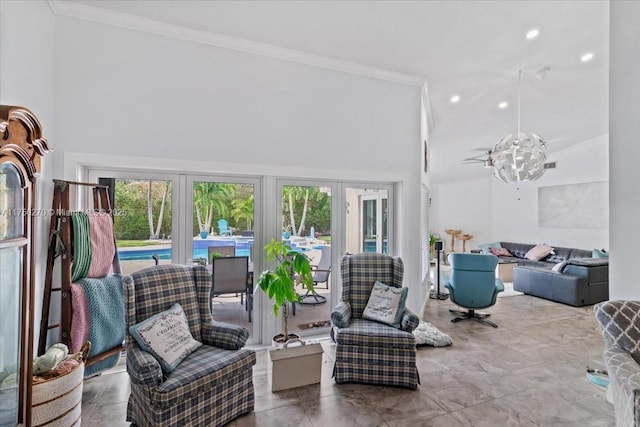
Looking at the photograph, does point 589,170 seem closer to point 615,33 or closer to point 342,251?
point 615,33

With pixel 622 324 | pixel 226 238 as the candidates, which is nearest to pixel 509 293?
pixel 622 324

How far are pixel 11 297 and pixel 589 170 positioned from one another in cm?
982

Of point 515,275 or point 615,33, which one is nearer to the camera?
point 615,33

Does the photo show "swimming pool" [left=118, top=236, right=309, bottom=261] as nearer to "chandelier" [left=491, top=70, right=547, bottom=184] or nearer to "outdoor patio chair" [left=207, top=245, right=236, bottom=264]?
"outdoor patio chair" [left=207, top=245, right=236, bottom=264]

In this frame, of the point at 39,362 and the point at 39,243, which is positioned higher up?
the point at 39,243

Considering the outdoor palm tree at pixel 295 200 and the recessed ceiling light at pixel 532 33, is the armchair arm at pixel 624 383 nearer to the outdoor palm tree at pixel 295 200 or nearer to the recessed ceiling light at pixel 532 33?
the outdoor palm tree at pixel 295 200

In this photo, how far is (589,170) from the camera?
721cm

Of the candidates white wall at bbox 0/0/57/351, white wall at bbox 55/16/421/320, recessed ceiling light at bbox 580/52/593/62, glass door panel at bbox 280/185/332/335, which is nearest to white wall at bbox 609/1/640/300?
recessed ceiling light at bbox 580/52/593/62

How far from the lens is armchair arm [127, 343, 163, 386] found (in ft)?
6.27

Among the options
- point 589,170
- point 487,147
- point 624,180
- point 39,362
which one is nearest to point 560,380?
point 624,180

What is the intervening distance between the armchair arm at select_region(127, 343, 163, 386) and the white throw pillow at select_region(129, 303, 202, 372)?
0.27ft

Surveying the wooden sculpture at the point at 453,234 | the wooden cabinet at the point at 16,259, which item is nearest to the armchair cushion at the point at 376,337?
the wooden cabinet at the point at 16,259

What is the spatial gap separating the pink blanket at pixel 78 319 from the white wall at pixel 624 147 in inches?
172

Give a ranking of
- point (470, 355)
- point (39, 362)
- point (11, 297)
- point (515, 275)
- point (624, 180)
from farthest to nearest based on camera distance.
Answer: point (515, 275) → point (470, 355) → point (624, 180) → point (39, 362) → point (11, 297)
